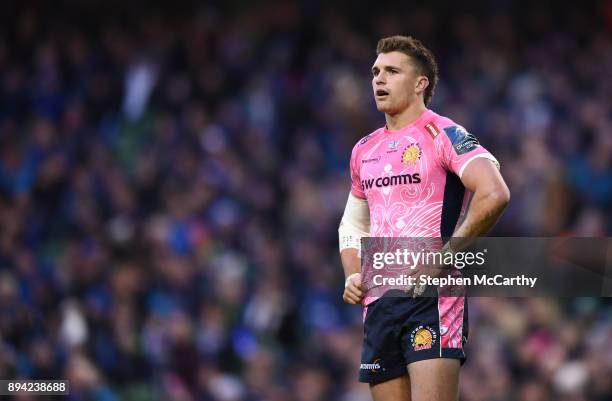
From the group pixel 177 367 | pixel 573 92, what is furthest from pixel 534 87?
pixel 177 367

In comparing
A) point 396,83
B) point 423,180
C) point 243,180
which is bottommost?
point 423,180

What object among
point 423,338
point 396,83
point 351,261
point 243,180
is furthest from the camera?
point 243,180

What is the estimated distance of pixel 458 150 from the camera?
5578 mm

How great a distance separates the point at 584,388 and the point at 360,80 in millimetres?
5607

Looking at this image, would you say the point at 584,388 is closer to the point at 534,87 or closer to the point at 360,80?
the point at 534,87

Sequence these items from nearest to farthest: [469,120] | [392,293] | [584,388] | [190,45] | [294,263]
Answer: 1. [392,293]
2. [584,388]
3. [294,263]
4. [469,120]
5. [190,45]

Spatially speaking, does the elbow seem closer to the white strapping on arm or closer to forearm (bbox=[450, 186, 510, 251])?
forearm (bbox=[450, 186, 510, 251])

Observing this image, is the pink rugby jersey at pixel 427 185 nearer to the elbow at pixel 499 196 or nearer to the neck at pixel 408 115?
the neck at pixel 408 115

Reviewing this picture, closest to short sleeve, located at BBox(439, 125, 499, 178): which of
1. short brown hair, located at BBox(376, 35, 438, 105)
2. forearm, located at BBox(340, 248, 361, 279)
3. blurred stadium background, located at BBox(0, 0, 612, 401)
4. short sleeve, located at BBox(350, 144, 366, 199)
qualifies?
short brown hair, located at BBox(376, 35, 438, 105)

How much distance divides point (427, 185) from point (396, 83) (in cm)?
60

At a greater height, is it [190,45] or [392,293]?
[190,45]

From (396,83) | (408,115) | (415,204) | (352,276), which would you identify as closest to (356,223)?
(352,276)

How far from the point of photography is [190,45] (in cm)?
1550

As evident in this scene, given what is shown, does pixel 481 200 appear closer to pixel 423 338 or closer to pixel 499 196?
pixel 499 196
